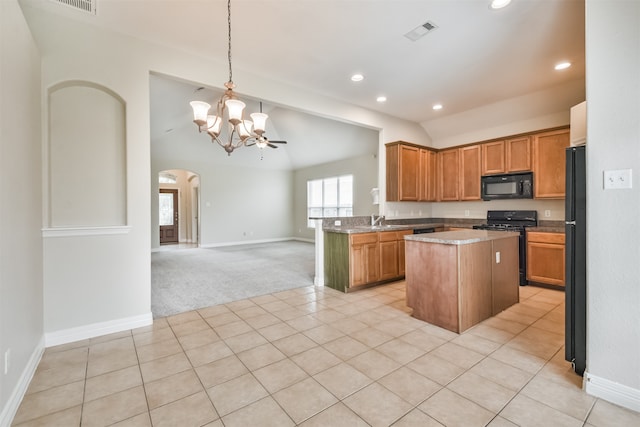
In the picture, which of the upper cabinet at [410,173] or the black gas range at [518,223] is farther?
the upper cabinet at [410,173]

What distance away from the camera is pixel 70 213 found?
8.62ft

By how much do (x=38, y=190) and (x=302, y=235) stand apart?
8.26 m

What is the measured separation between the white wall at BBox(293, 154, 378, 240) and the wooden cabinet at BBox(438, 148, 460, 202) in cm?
212

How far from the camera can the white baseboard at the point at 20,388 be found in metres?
1.55

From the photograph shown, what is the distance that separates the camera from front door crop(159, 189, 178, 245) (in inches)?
408

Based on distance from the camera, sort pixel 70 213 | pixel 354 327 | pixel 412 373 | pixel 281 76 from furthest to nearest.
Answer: pixel 281 76
pixel 354 327
pixel 70 213
pixel 412 373

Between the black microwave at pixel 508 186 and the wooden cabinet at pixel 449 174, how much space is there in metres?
0.51

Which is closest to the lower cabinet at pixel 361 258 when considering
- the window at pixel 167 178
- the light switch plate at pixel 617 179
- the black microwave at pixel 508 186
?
the black microwave at pixel 508 186

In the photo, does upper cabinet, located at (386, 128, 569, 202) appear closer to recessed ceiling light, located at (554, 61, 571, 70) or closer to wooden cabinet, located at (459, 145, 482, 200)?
wooden cabinet, located at (459, 145, 482, 200)

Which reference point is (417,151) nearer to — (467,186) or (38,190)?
(467,186)

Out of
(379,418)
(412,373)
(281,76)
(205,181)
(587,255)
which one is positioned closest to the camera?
(379,418)

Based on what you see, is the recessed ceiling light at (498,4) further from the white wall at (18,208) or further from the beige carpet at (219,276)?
the beige carpet at (219,276)

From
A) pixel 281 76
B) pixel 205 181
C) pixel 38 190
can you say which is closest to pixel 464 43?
pixel 281 76

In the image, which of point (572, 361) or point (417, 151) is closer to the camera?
point (572, 361)
